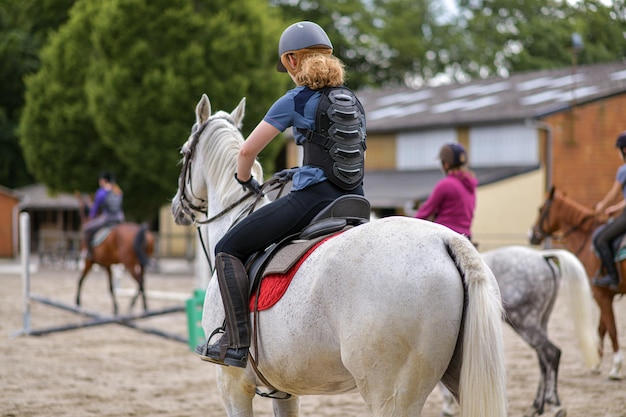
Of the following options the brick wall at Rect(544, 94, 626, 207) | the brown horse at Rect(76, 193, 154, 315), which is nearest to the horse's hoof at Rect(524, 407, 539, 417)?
the brown horse at Rect(76, 193, 154, 315)

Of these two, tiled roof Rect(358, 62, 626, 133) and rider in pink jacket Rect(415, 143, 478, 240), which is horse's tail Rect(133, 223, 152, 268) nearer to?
rider in pink jacket Rect(415, 143, 478, 240)

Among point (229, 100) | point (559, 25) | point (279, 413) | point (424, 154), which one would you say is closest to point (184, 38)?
point (229, 100)

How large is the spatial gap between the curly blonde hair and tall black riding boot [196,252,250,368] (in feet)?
3.31

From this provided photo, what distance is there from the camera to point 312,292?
388cm

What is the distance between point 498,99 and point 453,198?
25787 mm

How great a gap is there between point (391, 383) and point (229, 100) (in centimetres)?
2528

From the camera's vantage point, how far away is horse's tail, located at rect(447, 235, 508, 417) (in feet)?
11.5

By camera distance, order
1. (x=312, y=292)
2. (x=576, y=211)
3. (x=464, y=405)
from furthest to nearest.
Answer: (x=576, y=211) < (x=312, y=292) < (x=464, y=405)

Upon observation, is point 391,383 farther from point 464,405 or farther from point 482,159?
point 482,159

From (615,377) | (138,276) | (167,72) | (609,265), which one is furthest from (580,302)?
(167,72)

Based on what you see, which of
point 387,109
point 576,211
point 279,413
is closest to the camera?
point 279,413

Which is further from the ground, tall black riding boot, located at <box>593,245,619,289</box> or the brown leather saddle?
the brown leather saddle

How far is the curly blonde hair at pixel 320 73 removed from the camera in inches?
164

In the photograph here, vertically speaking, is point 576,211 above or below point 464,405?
above
